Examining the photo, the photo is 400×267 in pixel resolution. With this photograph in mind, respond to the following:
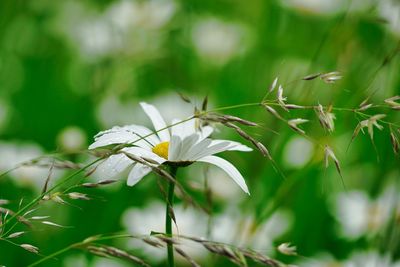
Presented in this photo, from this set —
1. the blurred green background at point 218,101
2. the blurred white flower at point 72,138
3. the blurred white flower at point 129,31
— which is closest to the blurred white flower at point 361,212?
the blurred green background at point 218,101

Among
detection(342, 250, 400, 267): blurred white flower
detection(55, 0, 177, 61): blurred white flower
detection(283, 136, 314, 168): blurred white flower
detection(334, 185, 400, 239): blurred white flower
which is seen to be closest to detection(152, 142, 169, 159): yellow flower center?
detection(342, 250, 400, 267): blurred white flower

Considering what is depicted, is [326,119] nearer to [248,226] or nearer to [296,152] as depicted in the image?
[248,226]

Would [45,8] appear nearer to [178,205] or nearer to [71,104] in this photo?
[71,104]

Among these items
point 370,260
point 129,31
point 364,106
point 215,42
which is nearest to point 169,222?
point 364,106

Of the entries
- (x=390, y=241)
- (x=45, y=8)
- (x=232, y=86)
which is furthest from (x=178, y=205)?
(x=45, y=8)

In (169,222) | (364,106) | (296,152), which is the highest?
(364,106)

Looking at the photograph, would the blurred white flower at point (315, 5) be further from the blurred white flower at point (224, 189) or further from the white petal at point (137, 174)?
the white petal at point (137, 174)
